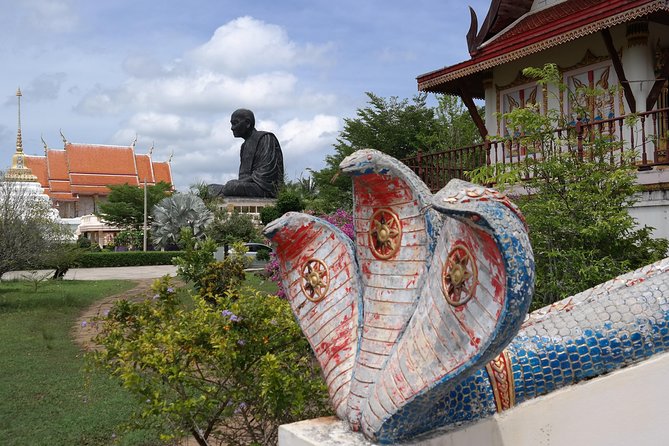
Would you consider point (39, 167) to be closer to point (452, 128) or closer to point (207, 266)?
point (452, 128)

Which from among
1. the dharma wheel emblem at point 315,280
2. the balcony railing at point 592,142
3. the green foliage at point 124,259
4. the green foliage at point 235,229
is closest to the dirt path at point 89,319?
the dharma wheel emblem at point 315,280

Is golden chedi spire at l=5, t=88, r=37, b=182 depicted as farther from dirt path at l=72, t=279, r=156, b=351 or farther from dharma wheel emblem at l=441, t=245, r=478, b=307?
dharma wheel emblem at l=441, t=245, r=478, b=307

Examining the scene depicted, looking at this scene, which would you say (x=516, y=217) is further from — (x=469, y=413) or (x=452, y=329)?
(x=469, y=413)

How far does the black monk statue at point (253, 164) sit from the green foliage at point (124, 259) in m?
4.93

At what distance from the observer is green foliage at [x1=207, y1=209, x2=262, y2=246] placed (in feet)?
81.3

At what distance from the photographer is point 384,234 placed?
2211 mm

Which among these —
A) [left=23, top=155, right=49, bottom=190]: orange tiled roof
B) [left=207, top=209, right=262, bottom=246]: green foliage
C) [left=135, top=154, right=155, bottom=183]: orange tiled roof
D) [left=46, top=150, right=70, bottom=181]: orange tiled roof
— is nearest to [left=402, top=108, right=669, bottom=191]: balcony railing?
[left=207, top=209, right=262, bottom=246]: green foliage

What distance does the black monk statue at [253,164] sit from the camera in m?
30.2

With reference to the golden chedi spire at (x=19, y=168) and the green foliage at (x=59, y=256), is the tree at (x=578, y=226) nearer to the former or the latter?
the green foliage at (x=59, y=256)

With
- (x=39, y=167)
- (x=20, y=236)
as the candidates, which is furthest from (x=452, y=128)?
(x=39, y=167)

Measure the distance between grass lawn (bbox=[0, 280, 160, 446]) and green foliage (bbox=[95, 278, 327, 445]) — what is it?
0.41 m

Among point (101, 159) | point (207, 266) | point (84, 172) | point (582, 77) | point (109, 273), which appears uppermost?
point (101, 159)

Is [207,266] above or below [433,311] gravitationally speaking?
below

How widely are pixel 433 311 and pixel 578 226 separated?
365 centimetres
